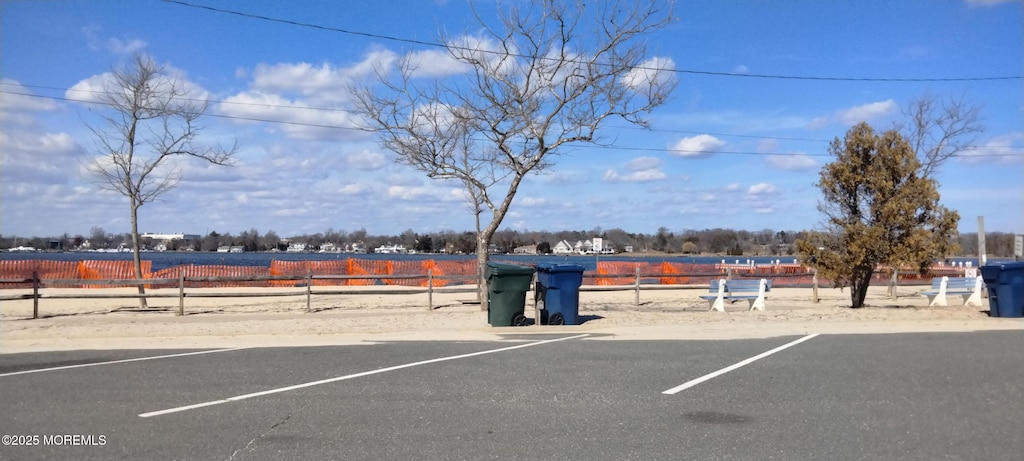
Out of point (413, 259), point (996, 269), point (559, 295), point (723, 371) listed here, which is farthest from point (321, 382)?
point (413, 259)

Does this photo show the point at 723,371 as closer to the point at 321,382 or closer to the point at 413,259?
the point at 321,382

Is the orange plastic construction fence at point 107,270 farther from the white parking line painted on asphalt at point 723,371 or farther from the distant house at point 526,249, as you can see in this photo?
the distant house at point 526,249

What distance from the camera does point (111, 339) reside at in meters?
14.9

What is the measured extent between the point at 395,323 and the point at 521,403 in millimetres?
10592

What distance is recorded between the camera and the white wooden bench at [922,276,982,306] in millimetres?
23578

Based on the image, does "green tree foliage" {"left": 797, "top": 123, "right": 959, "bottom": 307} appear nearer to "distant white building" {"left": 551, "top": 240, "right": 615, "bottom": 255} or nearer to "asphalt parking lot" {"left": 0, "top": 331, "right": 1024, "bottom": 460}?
"asphalt parking lot" {"left": 0, "top": 331, "right": 1024, "bottom": 460}

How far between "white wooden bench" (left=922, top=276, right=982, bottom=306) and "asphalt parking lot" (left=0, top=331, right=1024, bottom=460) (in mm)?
11995

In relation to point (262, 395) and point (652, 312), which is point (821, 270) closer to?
point (652, 312)

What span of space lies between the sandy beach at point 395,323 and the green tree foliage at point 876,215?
1.43 meters

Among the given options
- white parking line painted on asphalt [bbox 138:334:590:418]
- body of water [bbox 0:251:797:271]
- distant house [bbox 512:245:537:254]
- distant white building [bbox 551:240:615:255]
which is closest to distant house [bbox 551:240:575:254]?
distant white building [bbox 551:240:615:255]

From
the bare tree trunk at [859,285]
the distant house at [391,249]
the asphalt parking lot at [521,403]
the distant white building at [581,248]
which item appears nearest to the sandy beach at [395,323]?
the bare tree trunk at [859,285]

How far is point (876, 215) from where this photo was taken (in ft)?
68.2

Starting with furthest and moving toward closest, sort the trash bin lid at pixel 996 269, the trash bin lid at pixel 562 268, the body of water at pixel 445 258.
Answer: the body of water at pixel 445 258
the trash bin lid at pixel 996 269
the trash bin lid at pixel 562 268

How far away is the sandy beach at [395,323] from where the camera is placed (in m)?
15.0
